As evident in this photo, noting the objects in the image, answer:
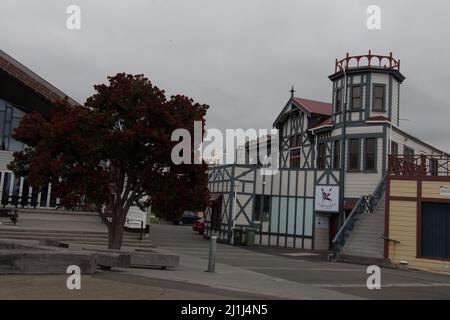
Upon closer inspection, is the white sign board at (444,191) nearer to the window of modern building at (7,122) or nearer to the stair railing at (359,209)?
the stair railing at (359,209)

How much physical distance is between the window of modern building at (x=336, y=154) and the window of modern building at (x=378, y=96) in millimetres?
2750

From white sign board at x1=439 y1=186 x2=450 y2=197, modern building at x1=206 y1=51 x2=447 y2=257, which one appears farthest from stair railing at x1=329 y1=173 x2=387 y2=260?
white sign board at x1=439 y1=186 x2=450 y2=197

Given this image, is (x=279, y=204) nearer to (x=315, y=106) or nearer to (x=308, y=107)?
(x=308, y=107)

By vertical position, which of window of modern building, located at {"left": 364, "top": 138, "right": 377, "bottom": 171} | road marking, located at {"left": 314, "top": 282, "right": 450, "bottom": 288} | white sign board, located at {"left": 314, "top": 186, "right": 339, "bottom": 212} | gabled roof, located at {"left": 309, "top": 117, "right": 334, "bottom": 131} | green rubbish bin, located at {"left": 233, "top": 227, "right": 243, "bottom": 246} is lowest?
road marking, located at {"left": 314, "top": 282, "right": 450, "bottom": 288}

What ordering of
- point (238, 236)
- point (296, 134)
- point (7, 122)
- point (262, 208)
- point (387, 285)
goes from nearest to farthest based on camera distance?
point (387, 285) < point (7, 122) < point (238, 236) < point (262, 208) < point (296, 134)

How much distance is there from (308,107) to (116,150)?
1997 cm

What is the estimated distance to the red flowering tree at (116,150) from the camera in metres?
Answer: 12.1

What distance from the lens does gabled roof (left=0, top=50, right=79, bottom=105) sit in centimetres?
2191

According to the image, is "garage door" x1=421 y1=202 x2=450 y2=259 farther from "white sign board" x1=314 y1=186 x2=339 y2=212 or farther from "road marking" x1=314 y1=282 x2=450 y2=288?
"white sign board" x1=314 y1=186 x2=339 y2=212

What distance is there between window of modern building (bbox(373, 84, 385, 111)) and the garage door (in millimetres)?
7346

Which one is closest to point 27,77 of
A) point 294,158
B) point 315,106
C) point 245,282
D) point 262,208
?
point 262,208

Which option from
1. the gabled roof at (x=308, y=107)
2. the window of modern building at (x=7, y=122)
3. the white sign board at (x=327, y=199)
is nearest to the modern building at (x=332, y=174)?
the white sign board at (x=327, y=199)

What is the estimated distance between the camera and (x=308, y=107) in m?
30.4

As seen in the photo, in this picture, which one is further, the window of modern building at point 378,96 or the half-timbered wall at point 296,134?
the half-timbered wall at point 296,134
